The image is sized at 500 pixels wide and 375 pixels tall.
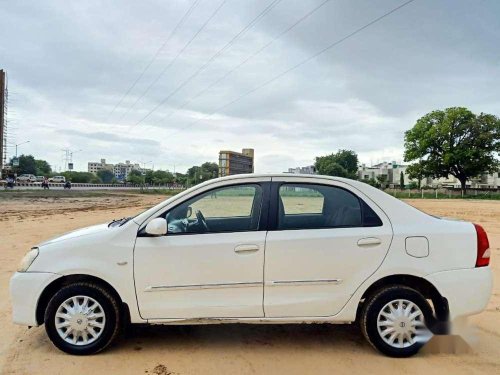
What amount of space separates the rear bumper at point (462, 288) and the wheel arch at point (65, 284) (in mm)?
2785

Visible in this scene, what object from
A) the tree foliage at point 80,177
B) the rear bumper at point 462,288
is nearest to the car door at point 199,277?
the rear bumper at point 462,288

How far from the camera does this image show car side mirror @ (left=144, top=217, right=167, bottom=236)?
3.58 metres

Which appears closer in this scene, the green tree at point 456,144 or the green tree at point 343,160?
the green tree at point 456,144

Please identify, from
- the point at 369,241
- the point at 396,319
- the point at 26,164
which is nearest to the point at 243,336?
the point at 396,319

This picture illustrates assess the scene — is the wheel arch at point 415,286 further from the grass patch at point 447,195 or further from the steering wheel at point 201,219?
the grass patch at point 447,195

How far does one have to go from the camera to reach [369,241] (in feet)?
12.0

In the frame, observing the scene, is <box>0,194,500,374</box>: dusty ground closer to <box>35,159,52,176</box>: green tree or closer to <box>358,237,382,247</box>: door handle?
<box>358,237,382,247</box>: door handle

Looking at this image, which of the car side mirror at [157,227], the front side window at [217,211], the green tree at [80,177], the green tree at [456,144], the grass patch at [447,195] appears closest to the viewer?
the car side mirror at [157,227]

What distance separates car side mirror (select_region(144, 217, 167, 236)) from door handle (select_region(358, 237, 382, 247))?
177 cm

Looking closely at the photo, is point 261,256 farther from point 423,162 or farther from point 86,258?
point 423,162

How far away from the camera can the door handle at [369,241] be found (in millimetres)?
3662

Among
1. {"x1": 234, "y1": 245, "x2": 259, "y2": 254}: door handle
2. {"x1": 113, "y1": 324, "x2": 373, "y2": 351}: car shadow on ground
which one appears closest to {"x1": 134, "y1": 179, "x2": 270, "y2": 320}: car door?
{"x1": 234, "y1": 245, "x2": 259, "y2": 254}: door handle

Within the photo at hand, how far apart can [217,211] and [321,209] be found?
44.0 inches

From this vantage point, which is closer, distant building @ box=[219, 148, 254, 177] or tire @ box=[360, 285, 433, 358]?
tire @ box=[360, 285, 433, 358]
